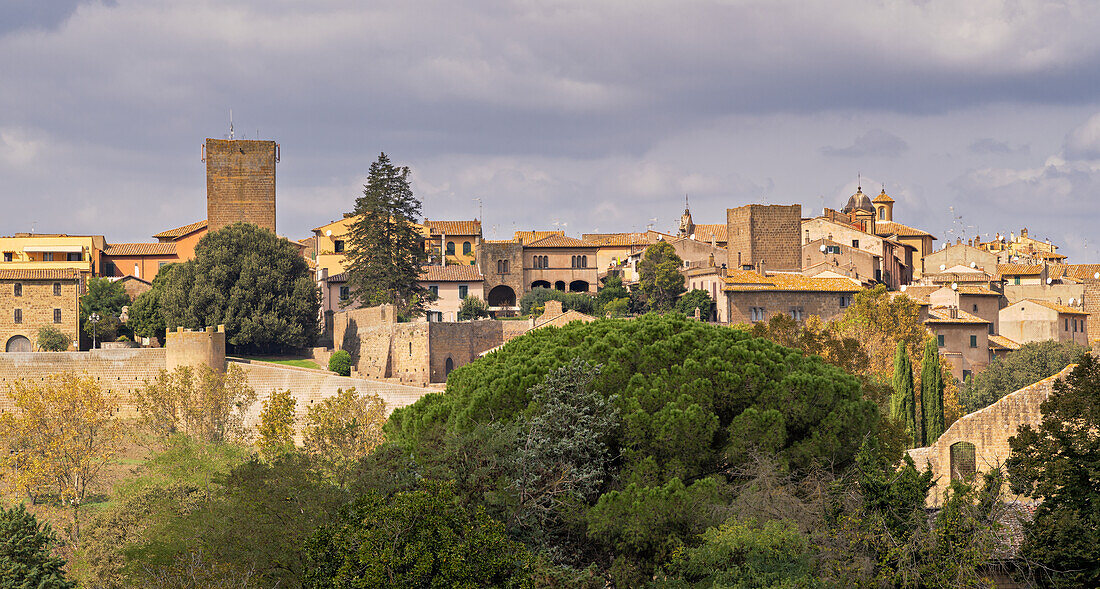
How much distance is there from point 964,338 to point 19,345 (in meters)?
43.3

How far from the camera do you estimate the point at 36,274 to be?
61969mm

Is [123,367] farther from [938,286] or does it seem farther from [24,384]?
[938,286]

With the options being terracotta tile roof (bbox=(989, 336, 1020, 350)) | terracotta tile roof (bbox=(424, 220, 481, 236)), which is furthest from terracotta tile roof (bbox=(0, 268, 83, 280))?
terracotta tile roof (bbox=(989, 336, 1020, 350))

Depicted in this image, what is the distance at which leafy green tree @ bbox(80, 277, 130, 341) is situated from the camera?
6006 cm

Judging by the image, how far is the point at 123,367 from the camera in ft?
174

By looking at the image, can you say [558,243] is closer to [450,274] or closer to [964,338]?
[450,274]

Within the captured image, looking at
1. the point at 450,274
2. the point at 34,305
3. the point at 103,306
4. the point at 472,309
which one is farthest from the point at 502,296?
the point at 34,305

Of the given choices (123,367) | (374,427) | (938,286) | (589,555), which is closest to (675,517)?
(589,555)

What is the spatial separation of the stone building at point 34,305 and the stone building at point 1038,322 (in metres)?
47.1

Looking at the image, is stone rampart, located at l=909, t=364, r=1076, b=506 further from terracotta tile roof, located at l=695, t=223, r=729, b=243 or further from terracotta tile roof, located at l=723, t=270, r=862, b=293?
terracotta tile roof, located at l=695, t=223, r=729, b=243

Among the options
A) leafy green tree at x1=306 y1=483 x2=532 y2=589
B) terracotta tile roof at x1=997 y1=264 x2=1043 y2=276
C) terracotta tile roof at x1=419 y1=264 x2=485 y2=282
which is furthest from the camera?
terracotta tile roof at x1=997 y1=264 x2=1043 y2=276

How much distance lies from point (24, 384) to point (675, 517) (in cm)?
3858

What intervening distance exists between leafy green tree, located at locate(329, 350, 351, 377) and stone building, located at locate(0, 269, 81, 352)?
13.5 m

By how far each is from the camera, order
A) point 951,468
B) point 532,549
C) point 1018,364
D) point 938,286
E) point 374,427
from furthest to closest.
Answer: point 938,286, point 1018,364, point 374,427, point 951,468, point 532,549
